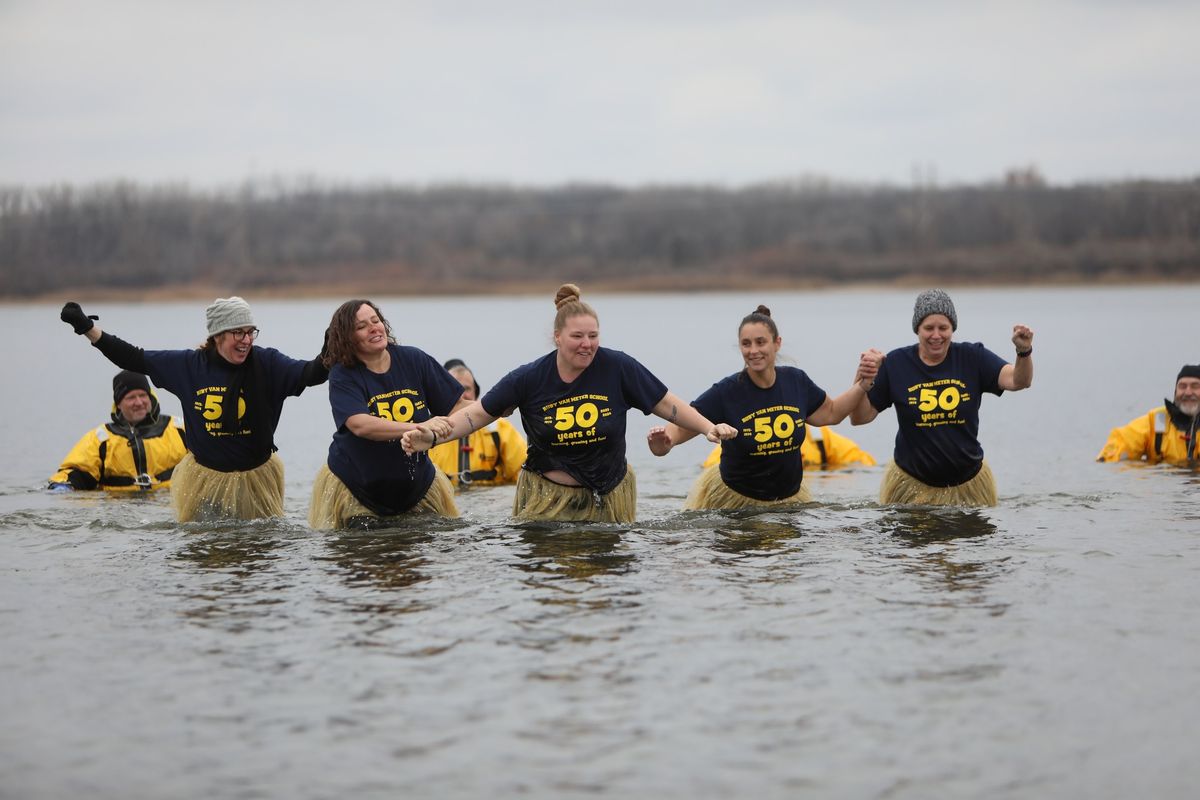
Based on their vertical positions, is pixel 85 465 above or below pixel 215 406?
below

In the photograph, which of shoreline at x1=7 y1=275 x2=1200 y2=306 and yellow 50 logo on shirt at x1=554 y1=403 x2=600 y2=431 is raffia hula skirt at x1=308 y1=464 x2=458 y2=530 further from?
shoreline at x1=7 y1=275 x2=1200 y2=306

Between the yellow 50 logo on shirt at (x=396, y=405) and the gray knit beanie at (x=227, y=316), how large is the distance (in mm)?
1447

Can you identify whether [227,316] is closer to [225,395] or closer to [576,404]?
[225,395]

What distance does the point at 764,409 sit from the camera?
11320 mm

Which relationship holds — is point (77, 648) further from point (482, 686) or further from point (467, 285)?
point (467, 285)

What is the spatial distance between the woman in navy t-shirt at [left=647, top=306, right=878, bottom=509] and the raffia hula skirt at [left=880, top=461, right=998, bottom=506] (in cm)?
102

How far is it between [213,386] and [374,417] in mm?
1816

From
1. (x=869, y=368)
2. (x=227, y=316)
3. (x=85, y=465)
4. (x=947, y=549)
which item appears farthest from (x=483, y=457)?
(x=947, y=549)

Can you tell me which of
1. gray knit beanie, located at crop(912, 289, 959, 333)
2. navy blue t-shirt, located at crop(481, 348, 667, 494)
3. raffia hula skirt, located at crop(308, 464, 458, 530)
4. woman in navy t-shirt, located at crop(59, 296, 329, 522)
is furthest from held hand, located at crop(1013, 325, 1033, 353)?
woman in navy t-shirt, located at crop(59, 296, 329, 522)

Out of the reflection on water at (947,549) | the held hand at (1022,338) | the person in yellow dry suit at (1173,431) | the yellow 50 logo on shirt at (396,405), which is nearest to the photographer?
the reflection on water at (947,549)

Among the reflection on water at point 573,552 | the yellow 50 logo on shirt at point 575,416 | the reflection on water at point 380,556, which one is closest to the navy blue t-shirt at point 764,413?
the yellow 50 logo on shirt at point 575,416

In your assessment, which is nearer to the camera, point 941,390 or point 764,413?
point 764,413

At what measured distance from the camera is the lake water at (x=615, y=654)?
6.50 metres

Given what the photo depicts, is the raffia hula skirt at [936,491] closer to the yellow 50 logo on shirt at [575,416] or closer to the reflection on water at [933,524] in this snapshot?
the reflection on water at [933,524]
